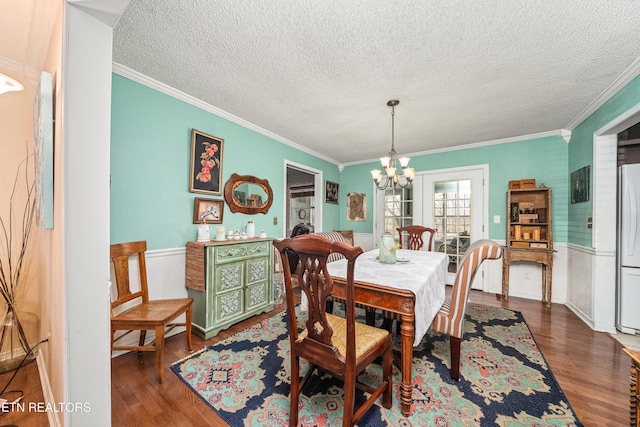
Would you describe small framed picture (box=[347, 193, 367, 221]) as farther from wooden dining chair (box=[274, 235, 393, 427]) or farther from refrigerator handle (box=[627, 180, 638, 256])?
wooden dining chair (box=[274, 235, 393, 427])

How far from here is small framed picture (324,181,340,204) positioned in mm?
4992

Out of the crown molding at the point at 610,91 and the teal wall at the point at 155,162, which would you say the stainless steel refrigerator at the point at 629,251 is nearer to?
the crown molding at the point at 610,91

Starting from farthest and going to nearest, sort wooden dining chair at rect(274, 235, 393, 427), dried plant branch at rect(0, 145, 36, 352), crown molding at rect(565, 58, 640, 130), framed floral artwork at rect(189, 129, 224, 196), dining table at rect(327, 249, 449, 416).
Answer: framed floral artwork at rect(189, 129, 224, 196), crown molding at rect(565, 58, 640, 130), dried plant branch at rect(0, 145, 36, 352), dining table at rect(327, 249, 449, 416), wooden dining chair at rect(274, 235, 393, 427)

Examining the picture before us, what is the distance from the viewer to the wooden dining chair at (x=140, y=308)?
175 centimetres

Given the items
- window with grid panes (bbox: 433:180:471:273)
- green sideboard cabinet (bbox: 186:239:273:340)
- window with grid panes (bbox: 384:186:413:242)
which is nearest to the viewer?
green sideboard cabinet (bbox: 186:239:273:340)

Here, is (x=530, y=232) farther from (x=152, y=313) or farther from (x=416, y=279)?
(x=152, y=313)

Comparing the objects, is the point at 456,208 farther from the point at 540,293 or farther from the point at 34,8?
the point at 34,8

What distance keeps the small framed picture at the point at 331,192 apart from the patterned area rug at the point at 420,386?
3.10m

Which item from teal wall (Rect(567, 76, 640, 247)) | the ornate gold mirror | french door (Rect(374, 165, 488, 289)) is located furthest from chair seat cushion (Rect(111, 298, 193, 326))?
teal wall (Rect(567, 76, 640, 247))

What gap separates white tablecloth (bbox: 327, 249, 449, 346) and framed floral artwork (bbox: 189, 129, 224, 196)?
179 cm

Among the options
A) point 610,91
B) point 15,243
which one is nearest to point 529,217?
point 610,91

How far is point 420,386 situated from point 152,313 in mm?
2130

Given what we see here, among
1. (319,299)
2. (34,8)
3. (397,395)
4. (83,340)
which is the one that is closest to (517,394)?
(397,395)

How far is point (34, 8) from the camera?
4.83 feet
